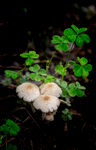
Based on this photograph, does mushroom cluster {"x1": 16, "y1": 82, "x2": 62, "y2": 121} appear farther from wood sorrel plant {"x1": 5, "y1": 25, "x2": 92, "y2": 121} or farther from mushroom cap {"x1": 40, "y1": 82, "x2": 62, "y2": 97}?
wood sorrel plant {"x1": 5, "y1": 25, "x2": 92, "y2": 121}

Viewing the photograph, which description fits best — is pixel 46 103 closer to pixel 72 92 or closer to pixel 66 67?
pixel 72 92

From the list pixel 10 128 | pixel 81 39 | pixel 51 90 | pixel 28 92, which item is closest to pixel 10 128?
pixel 10 128

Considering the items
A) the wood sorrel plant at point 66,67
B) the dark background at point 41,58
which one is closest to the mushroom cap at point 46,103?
the wood sorrel plant at point 66,67

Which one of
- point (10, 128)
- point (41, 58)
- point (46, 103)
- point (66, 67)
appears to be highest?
point (41, 58)

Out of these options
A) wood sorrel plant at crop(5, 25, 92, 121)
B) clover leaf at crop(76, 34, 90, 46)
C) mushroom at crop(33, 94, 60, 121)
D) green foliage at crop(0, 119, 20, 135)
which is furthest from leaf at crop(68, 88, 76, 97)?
green foliage at crop(0, 119, 20, 135)

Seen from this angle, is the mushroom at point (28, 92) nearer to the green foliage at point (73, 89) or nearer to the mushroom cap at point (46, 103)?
the mushroom cap at point (46, 103)

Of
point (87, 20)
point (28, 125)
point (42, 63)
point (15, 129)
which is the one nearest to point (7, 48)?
point (42, 63)
